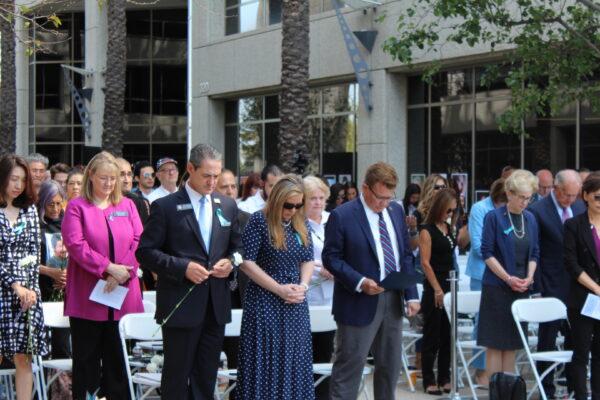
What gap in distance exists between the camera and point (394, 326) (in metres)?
7.88

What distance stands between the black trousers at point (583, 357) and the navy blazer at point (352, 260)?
1869 millimetres

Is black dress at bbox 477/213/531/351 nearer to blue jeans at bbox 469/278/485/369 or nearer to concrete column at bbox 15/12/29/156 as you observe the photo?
blue jeans at bbox 469/278/485/369

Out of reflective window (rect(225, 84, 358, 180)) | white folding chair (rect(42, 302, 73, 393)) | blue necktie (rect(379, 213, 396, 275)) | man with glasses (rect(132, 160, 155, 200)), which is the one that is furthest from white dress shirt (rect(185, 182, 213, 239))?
reflective window (rect(225, 84, 358, 180))

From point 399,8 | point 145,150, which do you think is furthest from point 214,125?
point 145,150

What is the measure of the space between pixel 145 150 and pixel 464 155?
66.1 feet

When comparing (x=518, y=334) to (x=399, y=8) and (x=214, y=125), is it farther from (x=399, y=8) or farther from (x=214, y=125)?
(x=214, y=125)

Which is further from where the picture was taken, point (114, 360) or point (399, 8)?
point (399, 8)

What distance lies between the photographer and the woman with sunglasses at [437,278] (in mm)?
10336

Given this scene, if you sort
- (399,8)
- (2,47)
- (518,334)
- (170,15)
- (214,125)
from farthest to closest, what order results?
(170,15) < (214,125) < (2,47) < (399,8) < (518,334)

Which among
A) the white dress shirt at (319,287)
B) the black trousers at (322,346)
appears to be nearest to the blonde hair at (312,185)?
the white dress shirt at (319,287)

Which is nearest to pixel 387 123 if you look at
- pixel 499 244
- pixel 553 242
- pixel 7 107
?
pixel 7 107

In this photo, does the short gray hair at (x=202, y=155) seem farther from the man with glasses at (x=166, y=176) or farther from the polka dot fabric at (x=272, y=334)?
the man with glasses at (x=166, y=176)

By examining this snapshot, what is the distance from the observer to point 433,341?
1040 centimetres

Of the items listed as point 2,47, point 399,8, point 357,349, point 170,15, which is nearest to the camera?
point 357,349
